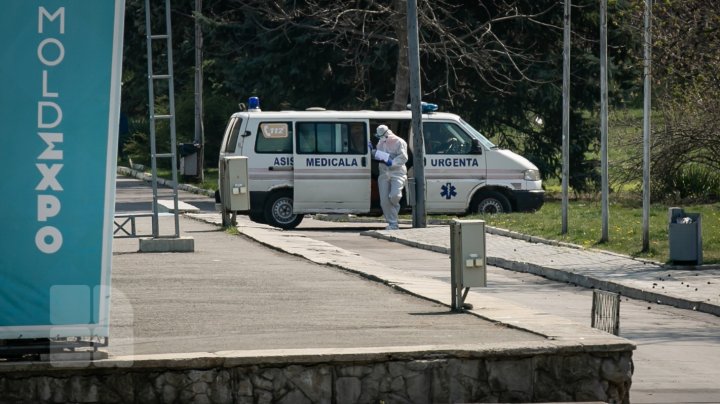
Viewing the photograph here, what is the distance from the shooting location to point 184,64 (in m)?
52.3

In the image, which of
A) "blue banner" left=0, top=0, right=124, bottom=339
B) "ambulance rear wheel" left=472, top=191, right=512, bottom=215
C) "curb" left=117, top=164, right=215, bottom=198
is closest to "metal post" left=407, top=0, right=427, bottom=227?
"ambulance rear wheel" left=472, top=191, right=512, bottom=215

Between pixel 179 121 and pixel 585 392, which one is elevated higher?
pixel 179 121

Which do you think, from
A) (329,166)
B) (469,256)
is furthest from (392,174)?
(469,256)

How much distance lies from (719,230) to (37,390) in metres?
16.8

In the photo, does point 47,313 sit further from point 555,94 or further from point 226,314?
point 555,94

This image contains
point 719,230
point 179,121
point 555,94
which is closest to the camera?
point 719,230

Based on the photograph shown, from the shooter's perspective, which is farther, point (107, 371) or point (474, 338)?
point (474, 338)

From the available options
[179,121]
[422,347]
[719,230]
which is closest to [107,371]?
[422,347]

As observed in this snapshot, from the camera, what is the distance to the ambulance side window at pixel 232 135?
28.1 meters

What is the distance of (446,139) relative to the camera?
2873cm

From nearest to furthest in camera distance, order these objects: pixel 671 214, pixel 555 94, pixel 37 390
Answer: pixel 37 390 → pixel 671 214 → pixel 555 94

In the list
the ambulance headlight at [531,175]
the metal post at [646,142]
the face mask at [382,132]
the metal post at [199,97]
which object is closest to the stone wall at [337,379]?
the metal post at [646,142]

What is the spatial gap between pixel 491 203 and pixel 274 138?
4.50m

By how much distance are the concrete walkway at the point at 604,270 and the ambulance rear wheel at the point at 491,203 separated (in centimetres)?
295
